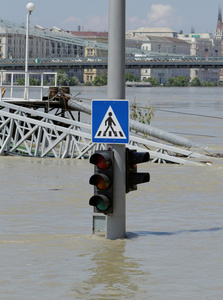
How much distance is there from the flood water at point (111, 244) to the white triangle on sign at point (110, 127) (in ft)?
4.28

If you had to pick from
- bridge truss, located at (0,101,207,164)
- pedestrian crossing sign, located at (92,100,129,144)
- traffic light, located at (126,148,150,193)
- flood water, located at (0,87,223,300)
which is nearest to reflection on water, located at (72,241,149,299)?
flood water, located at (0,87,223,300)

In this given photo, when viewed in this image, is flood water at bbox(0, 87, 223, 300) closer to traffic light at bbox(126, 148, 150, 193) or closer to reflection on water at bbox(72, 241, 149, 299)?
reflection on water at bbox(72, 241, 149, 299)

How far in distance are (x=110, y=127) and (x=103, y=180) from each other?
22.7 inches

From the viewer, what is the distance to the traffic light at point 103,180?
375 inches

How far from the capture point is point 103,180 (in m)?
9.57

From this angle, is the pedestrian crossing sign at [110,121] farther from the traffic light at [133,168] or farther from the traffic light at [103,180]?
the traffic light at [133,168]

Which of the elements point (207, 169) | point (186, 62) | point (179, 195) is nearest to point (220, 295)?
point (179, 195)

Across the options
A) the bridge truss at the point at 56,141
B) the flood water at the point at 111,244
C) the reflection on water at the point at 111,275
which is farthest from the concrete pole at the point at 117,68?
the bridge truss at the point at 56,141

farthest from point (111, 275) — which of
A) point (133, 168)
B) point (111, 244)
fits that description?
point (133, 168)

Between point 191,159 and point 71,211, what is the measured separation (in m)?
11.5

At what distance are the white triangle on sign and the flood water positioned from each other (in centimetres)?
130

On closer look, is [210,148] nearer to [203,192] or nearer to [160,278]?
[203,192]

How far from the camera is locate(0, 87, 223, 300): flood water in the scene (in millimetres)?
8055

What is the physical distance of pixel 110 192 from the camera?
968cm
